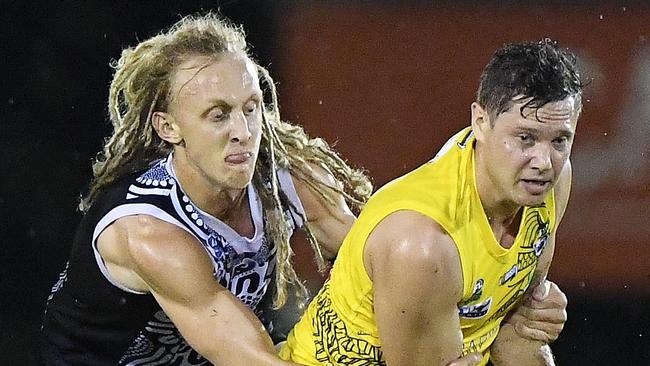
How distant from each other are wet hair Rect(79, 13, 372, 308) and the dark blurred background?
2.47 ft

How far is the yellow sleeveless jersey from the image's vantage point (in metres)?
2.37

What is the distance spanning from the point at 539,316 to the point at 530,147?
49 centimetres

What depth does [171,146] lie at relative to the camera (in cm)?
284

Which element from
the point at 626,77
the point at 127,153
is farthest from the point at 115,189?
the point at 626,77

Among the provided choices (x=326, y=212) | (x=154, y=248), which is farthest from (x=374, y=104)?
(x=154, y=248)

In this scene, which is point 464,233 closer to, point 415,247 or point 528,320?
A: point 415,247

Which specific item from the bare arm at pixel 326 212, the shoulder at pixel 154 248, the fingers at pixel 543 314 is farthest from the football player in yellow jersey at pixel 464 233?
the bare arm at pixel 326 212

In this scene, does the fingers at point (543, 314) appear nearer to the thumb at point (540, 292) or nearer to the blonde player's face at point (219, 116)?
the thumb at point (540, 292)

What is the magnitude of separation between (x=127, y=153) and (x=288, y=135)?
348mm

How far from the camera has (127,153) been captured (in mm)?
2885

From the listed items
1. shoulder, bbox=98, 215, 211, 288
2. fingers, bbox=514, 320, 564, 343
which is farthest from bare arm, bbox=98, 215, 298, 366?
fingers, bbox=514, 320, 564, 343

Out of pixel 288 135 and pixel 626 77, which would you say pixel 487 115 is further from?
pixel 626 77

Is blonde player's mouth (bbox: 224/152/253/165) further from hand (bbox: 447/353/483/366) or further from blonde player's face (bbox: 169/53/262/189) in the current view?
hand (bbox: 447/353/483/366)

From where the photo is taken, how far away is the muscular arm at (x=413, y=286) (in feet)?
7.54
